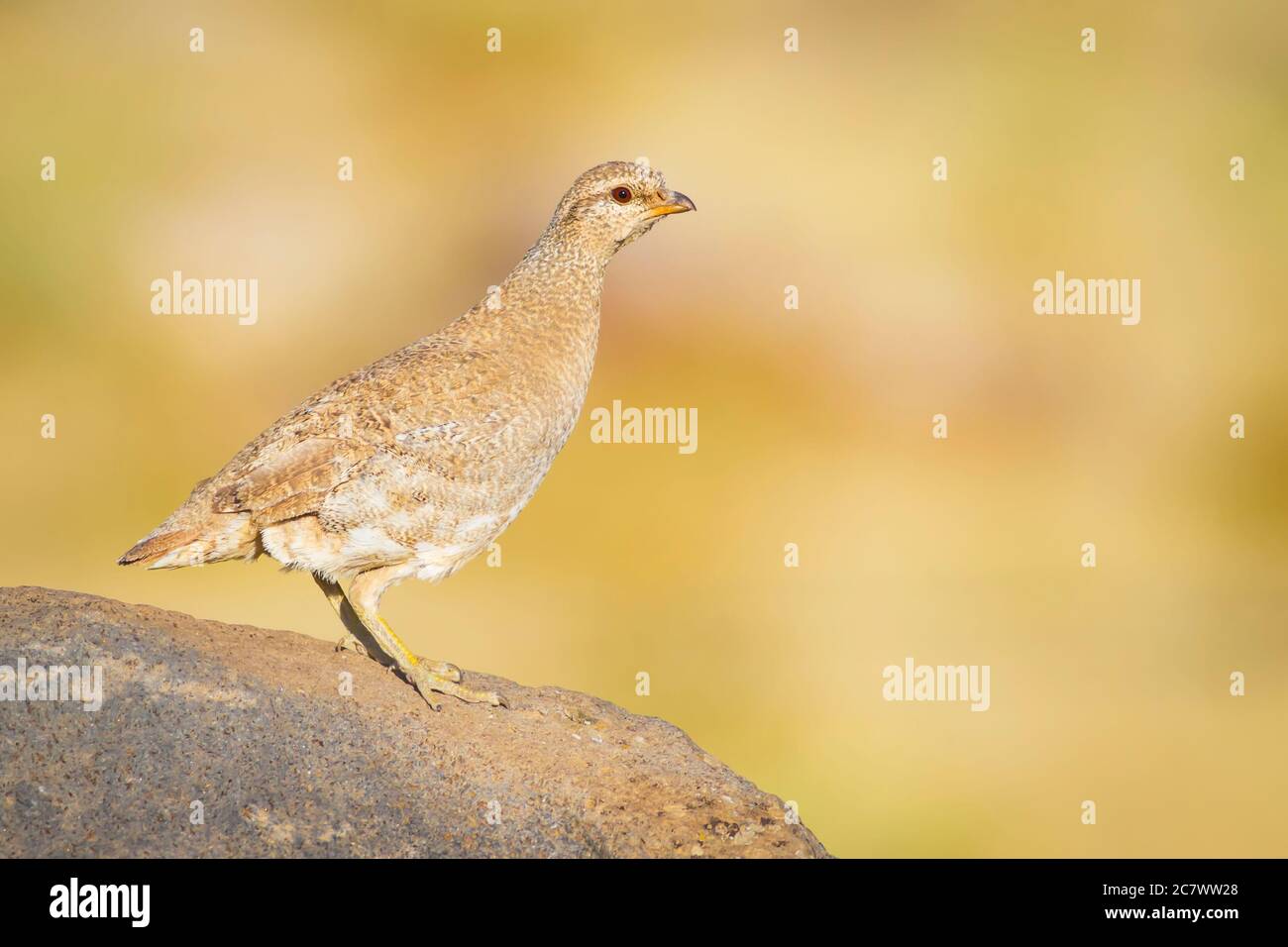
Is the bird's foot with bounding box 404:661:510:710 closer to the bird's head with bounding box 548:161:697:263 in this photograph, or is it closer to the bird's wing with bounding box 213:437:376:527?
the bird's wing with bounding box 213:437:376:527

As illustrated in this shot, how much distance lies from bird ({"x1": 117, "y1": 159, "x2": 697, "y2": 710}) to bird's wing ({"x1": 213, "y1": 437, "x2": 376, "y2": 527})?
10 mm

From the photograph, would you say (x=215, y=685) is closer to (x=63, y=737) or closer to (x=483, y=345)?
(x=63, y=737)

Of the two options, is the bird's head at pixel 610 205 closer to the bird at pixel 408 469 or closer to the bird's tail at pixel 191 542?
Answer: the bird at pixel 408 469

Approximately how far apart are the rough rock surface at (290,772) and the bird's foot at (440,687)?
86 millimetres

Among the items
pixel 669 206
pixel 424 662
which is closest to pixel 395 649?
pixel 424 662

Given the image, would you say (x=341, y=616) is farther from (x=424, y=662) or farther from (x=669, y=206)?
(x=669, y=206)

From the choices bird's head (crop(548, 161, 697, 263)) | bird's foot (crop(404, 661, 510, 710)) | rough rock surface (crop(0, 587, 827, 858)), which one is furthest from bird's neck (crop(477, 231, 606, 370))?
rough rock surface (crop(0, 587, 827, 858))

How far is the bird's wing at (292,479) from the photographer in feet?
32.6

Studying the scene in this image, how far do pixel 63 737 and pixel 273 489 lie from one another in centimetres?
228

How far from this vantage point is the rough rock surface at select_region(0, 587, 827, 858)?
8.32 metres

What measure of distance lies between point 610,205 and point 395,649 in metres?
3.90

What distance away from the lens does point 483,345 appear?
1052 cm

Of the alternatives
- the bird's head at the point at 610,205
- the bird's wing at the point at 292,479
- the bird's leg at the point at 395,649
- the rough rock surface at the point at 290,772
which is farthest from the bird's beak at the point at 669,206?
the rough rock surface at the point at 290,772

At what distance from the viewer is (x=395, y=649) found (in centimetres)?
1011
